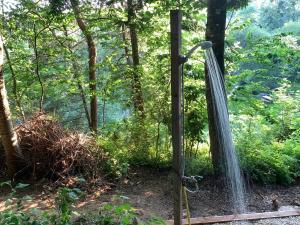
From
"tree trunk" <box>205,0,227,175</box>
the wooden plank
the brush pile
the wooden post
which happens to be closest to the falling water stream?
"tree trunk" <box>205,0,227,175</box>

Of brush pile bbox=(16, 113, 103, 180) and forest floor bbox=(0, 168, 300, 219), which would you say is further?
brush pile bbox=(16, 113, 103, 180)

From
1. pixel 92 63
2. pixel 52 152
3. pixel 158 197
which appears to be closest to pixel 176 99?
pixel 158 197

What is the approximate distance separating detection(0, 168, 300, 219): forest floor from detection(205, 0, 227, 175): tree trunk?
40 cm

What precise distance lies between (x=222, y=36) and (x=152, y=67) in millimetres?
1469

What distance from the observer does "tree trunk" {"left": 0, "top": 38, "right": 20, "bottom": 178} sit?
4105 millimetres

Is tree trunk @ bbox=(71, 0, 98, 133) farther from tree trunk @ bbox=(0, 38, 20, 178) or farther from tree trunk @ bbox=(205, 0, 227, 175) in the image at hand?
tree trunk @ bbox=(205, 0, 227, 175)

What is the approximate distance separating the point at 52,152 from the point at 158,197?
1.51 metres

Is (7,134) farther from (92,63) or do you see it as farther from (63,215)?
(92,63)

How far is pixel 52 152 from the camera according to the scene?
4484 mm

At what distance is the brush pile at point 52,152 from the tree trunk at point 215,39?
5.40ft

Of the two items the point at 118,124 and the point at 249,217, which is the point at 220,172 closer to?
the point at 249,217

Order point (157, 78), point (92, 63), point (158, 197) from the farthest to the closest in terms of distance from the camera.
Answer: point (92, 63) → point (157, 78) → point (158, 197)

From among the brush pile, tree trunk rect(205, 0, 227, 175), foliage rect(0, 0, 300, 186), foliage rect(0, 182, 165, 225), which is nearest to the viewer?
foliage rect(0, 182, 165, 225)

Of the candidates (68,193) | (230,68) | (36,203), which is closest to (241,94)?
(230,68)
